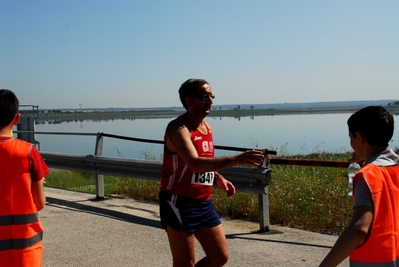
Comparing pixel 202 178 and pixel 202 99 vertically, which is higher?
pixel 202 99

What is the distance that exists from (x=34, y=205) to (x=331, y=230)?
4448mm

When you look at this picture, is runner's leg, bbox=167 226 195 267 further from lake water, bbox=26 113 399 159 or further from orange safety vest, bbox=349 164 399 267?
lake water, bbox=26 113 399 159

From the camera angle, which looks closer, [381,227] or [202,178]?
[381,227]

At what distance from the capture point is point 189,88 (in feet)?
14.7

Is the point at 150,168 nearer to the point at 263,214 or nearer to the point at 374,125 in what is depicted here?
the point at 263,214

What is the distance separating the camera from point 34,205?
368 centimetres

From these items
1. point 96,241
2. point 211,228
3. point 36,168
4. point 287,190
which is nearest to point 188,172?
point 211,228

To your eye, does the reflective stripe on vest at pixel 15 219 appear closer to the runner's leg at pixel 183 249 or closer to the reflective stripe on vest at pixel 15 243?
the reflective stripe on vest at pixel 15 243

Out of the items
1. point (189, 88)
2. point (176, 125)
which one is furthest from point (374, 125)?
point (189, 88)

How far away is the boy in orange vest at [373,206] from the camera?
2.66m

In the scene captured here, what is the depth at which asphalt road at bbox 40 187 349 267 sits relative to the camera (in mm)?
6129

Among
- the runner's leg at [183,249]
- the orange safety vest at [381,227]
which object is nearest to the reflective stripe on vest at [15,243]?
the runner's leg at [183,249]

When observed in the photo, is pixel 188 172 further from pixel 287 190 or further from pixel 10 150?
pixel 287 190

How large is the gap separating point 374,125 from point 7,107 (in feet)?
7.19
